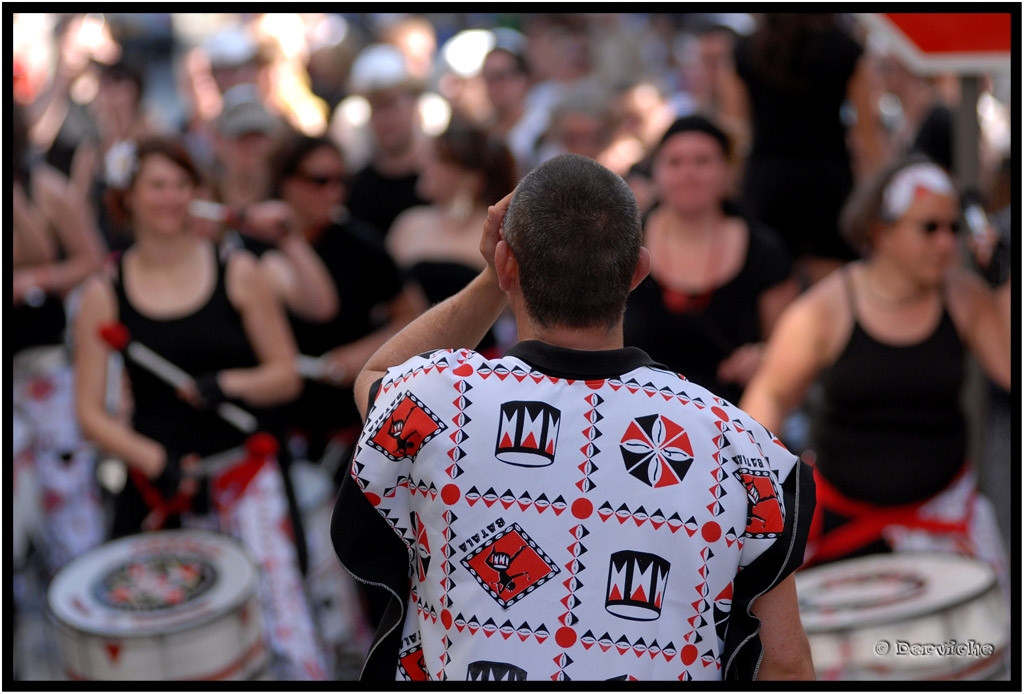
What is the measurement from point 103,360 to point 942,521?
110 inches

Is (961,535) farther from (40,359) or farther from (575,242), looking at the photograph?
(40,359)

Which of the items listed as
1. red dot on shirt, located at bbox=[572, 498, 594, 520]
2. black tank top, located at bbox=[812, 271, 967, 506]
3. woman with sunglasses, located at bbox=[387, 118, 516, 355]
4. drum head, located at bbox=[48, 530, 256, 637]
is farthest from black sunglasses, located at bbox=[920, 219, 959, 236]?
red dot on shirt, located at bbox=[572, 498, 594, 520]

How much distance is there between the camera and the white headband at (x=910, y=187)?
4172mm

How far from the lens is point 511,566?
1.82 m

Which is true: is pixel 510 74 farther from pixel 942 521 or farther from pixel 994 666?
pixel 994 666

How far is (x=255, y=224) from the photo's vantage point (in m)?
5.02

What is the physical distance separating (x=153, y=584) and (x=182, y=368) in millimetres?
994

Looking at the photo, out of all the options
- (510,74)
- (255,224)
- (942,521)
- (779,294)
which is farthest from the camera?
(510,74)

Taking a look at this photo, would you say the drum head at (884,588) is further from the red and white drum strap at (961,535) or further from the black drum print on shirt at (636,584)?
the black drum print on shirt at (636,584)

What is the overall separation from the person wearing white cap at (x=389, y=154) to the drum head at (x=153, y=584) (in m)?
2.70

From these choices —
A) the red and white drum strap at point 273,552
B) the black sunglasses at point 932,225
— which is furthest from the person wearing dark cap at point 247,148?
the black sunglasses at point 932,225

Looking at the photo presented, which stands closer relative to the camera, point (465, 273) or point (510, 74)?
point (465, 273)

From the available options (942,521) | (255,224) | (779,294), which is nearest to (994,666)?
(942,521)

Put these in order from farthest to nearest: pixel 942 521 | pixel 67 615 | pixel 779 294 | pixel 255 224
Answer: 1. pixel 255 224
2. pixel 779 294
3. pixel 942 521
4. pixel 67 615
